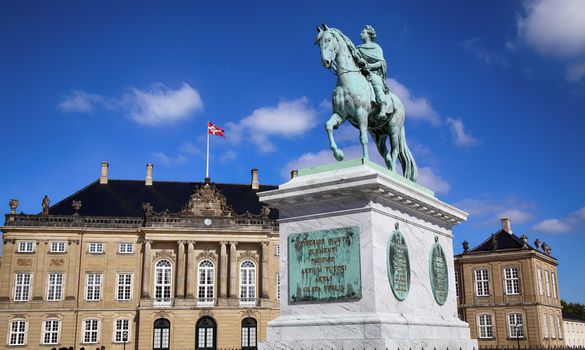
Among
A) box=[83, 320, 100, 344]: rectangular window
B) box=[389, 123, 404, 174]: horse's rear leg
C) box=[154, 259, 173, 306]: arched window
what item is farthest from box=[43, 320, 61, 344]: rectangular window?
box=[389, 123, 404, 174]: horse's rear leg

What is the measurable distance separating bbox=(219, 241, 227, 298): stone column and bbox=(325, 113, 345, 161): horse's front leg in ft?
135

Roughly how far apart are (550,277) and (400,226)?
50792 mm

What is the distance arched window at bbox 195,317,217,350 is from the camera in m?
48.1

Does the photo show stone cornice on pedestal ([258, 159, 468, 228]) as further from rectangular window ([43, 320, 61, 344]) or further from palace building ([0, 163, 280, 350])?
rectangular window ([43, 320, 61, 344])

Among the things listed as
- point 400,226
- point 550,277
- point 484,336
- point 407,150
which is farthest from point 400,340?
point 550,277

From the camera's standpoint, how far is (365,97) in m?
9.82

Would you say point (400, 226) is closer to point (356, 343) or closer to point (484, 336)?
point (356, 343)

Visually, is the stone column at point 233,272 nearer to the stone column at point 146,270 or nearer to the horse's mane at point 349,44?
the stone column at point 146,270

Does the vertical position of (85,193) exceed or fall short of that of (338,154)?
it exceeds it

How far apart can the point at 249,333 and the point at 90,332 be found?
1221 cm

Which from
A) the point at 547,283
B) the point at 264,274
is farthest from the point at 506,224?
the point at 264,274

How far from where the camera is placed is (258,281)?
5097 cm

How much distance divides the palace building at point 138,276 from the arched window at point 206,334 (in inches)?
3.0

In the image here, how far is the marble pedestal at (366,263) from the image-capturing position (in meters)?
8.23
